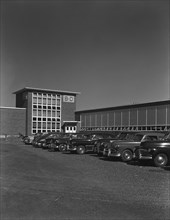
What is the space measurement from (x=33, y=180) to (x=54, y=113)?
45831 millimetres

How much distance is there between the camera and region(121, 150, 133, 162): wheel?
13.7 m

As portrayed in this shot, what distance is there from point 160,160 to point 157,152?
324mm

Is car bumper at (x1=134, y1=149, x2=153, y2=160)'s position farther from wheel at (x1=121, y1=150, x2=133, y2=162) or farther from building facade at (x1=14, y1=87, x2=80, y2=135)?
building facade at (x1=14, y1=87, x2=80, y2=135)

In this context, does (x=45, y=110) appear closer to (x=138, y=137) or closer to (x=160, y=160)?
(x=138, y=137)

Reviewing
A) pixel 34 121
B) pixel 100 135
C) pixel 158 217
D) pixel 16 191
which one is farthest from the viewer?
pixel 34 121

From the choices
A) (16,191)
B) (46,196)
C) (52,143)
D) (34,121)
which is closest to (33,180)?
(16,191)

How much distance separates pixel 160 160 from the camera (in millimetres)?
11672

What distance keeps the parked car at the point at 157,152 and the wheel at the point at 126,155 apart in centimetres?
123

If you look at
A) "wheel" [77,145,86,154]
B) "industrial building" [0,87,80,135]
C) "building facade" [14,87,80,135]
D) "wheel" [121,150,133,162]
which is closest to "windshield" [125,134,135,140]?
"wheel" [121,150,133,162]

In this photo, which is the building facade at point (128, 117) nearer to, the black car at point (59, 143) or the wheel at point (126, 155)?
the black car at point (59, 143)

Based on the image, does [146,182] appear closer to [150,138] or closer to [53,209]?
[53,209]

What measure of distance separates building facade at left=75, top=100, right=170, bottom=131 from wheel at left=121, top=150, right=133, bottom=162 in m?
15.3

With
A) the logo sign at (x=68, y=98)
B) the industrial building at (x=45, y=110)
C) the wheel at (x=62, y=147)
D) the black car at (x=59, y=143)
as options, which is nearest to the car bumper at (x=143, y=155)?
the wheel at (x=62, y=147)

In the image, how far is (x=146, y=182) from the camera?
789 cm
